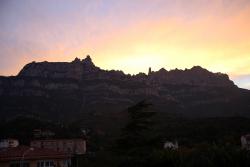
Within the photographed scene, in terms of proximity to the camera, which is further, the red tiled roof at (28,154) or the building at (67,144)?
the building at (67,144)

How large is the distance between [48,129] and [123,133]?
7752cm

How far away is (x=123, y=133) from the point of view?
133 feet

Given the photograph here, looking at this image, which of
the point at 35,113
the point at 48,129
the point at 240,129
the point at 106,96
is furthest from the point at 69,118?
the point at 240,129

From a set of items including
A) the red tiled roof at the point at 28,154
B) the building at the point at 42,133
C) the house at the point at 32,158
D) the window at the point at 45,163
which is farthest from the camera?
the building at the point at 42,133

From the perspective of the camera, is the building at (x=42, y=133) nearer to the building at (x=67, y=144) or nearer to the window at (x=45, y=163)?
the building at (x=67, y=144)

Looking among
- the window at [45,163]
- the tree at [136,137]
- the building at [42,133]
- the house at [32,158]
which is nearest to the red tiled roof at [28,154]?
the house at [32,158]

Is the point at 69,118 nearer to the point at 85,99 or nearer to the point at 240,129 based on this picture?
the point at 85,99

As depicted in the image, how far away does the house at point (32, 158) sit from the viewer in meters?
40.4

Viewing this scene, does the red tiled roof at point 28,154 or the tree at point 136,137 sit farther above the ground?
the tree at point 136,137

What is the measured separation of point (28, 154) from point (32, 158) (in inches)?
27.1

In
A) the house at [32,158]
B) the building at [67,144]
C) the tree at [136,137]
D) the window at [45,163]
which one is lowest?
the building at [67,144]

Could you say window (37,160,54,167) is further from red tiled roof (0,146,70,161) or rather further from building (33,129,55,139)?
building (33,129,55,139)

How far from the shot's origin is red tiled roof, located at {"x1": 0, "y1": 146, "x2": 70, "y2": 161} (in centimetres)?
4056

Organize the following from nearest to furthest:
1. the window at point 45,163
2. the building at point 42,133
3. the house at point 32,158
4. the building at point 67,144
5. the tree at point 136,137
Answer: the tree at point 136,137 → the house at point 32,158 → the window at point 45,163 → the building at point 67,144 → the building at point 42,133
